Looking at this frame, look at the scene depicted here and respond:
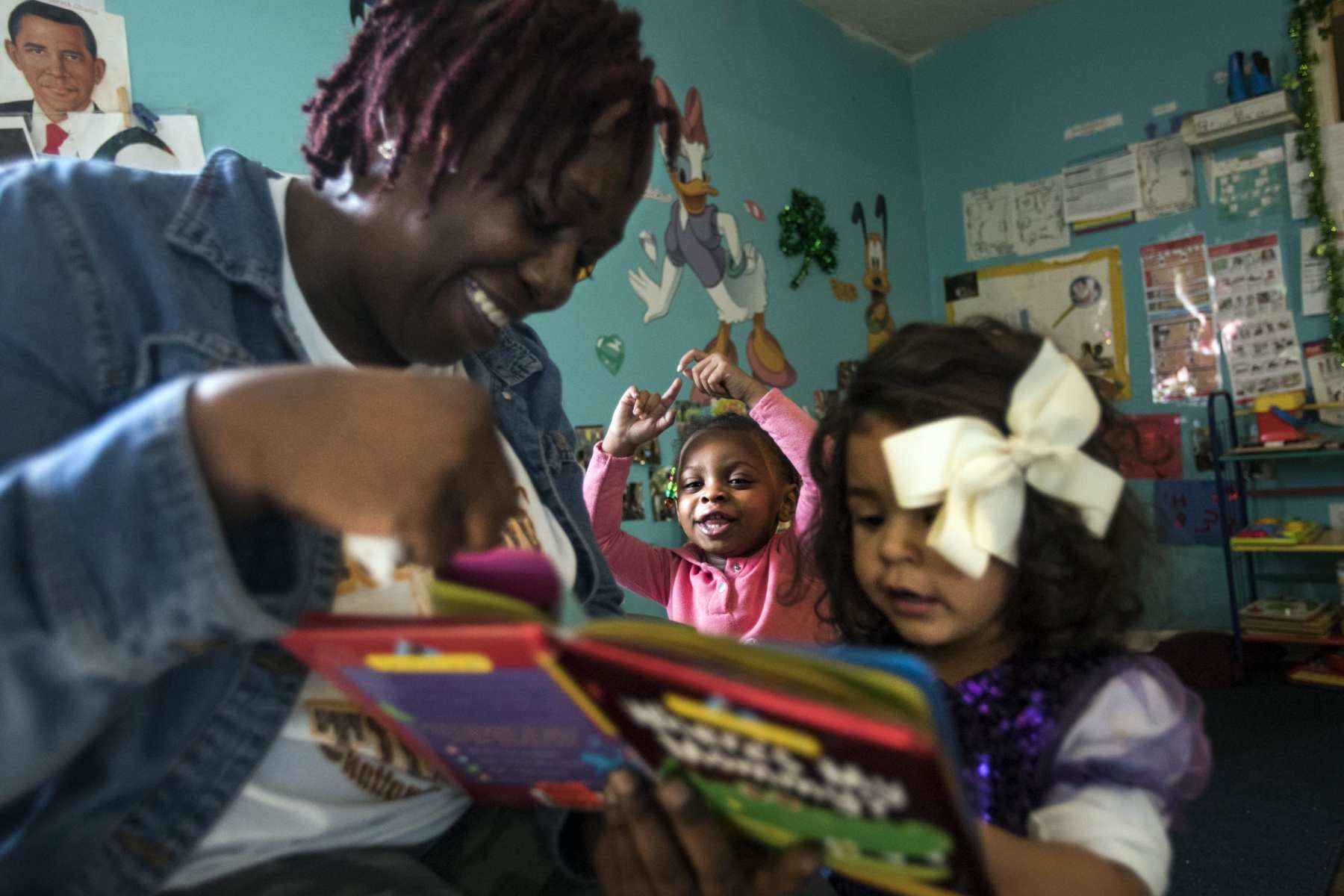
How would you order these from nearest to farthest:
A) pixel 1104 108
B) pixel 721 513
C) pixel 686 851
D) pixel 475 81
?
1. pixel 686 851
2. pixel 475 81
3. pixel 721 513
4. pixel 1104 108

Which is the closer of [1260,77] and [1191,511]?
[1260,77]

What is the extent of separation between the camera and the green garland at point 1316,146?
275 centimetres

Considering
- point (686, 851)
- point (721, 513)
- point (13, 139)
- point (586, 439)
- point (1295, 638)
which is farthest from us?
point (1295, 638)

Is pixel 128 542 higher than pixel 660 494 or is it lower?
higher

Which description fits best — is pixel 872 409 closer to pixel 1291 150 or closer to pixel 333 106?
pixel 333 106

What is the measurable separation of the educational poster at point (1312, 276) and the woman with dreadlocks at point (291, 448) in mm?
3016

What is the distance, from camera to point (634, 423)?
1.94 m

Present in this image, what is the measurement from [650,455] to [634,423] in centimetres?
44

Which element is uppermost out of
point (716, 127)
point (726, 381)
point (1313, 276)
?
point (716, 127)

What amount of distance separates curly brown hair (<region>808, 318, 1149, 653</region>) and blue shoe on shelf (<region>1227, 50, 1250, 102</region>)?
265cm

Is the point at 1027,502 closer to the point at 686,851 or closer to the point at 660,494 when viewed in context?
the point at 686,851

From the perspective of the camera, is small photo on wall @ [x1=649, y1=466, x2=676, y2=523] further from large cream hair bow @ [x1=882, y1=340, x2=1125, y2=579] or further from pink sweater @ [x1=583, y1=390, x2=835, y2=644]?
large cream hair bow @ [x1=882, y1=340, x2=1125, y2=579]

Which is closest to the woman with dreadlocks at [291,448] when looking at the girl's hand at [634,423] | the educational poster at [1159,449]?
the girl's hand at [634,423]

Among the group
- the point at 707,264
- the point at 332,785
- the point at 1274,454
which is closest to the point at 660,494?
the point at 707,264
